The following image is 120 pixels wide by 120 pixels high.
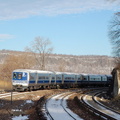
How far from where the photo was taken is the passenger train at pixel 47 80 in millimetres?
31906

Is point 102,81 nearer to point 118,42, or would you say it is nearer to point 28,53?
point 28,53

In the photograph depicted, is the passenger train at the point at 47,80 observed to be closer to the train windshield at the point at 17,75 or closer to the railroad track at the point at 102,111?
the train windshield at the point at 17,75

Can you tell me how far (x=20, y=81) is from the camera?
31.8 metres

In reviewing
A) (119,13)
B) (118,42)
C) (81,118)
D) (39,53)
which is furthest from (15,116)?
(39,53)

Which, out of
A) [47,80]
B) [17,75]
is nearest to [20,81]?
[17,75]

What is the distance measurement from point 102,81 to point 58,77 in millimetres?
20717

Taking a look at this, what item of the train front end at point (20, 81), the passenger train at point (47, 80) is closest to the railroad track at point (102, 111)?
the train front end at point (20, 81)

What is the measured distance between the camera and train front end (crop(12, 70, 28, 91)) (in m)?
31.7

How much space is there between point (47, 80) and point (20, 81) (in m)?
6.62

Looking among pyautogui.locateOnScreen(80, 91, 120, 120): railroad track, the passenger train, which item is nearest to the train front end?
the passenger train

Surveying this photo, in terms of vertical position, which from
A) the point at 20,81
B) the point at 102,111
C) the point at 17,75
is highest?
the point at 17,75

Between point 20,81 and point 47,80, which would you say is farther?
point 47,80

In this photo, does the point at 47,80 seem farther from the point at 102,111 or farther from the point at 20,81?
the point at 102,111

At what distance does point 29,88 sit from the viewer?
108 feet
